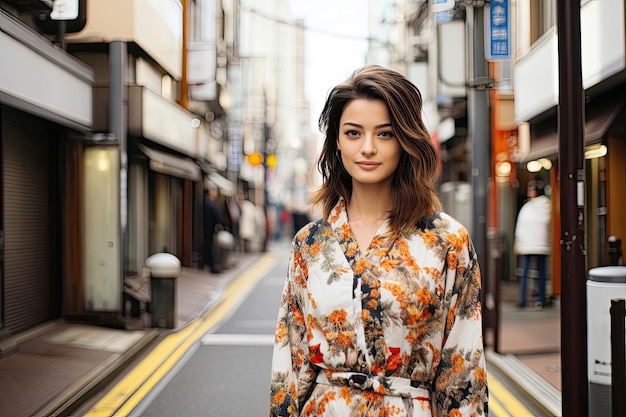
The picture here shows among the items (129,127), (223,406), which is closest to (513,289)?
(129,127)

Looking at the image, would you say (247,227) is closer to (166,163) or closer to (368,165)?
(166,163)

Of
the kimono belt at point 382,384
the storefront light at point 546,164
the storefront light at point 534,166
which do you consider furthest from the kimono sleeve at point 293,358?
the storefront light at point 534,166

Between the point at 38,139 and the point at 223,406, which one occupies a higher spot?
the point at 38,139

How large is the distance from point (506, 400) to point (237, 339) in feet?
13.0

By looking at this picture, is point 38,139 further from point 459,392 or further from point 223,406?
point 459,392

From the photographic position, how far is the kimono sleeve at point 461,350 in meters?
2.10

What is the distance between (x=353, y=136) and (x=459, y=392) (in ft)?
2.72

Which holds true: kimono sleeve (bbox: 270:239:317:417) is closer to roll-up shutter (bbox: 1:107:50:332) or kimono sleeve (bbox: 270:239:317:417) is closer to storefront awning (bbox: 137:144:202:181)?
roll-up shutter (bbox: 1:107:50:332)

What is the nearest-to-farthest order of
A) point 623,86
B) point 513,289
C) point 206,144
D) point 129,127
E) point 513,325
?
1. point 623,86
2. point 513,325
3. point 129,127
4. point 513,289
5. point 206,144

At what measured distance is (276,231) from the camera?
4525 cm

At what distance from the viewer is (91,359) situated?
7387 mm

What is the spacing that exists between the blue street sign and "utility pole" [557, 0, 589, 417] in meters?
4.59

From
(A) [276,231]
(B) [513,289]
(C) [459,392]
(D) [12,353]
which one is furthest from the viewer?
(A) [276,231]

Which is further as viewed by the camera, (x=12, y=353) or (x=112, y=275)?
(x=112, y=275)
